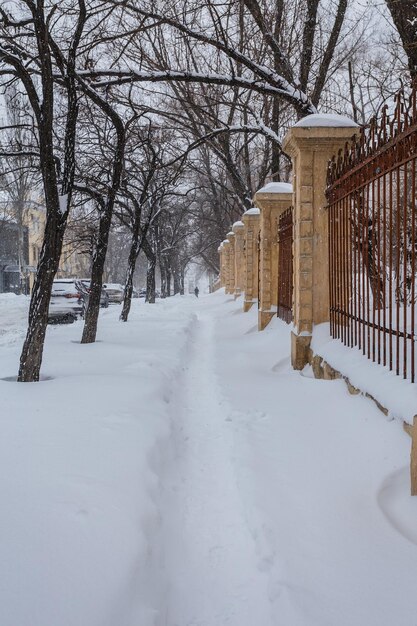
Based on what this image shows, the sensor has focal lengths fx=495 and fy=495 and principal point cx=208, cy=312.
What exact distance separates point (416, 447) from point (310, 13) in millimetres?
9899

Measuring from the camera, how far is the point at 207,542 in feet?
9.20

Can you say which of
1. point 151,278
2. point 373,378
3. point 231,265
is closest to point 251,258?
point 151,278

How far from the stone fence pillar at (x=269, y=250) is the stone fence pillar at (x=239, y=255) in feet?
27.2

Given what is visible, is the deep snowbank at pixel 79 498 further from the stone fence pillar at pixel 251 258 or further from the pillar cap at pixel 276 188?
the stone fence pillar at pixel 251 258

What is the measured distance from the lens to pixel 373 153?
429 cm

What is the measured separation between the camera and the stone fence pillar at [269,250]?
10.6 m

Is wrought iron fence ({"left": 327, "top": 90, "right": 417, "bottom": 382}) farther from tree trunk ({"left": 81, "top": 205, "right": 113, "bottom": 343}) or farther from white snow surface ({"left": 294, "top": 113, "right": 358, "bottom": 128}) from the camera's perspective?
tree trunk ({"left": 81, "top": 205, "right": 113, "bottom": 343})

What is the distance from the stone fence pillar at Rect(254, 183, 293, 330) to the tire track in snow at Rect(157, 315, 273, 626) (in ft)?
20.9

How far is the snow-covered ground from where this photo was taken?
2137 millimetres

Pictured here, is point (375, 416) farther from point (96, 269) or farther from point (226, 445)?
point (96, 269)

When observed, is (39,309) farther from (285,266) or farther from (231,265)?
(231,265)

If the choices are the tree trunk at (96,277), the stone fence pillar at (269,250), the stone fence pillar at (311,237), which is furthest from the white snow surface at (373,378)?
the stone fence pillar at (269,250)

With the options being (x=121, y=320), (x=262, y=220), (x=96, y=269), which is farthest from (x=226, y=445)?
(x=121, y=320)

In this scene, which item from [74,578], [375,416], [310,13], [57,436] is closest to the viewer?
[74,578]
